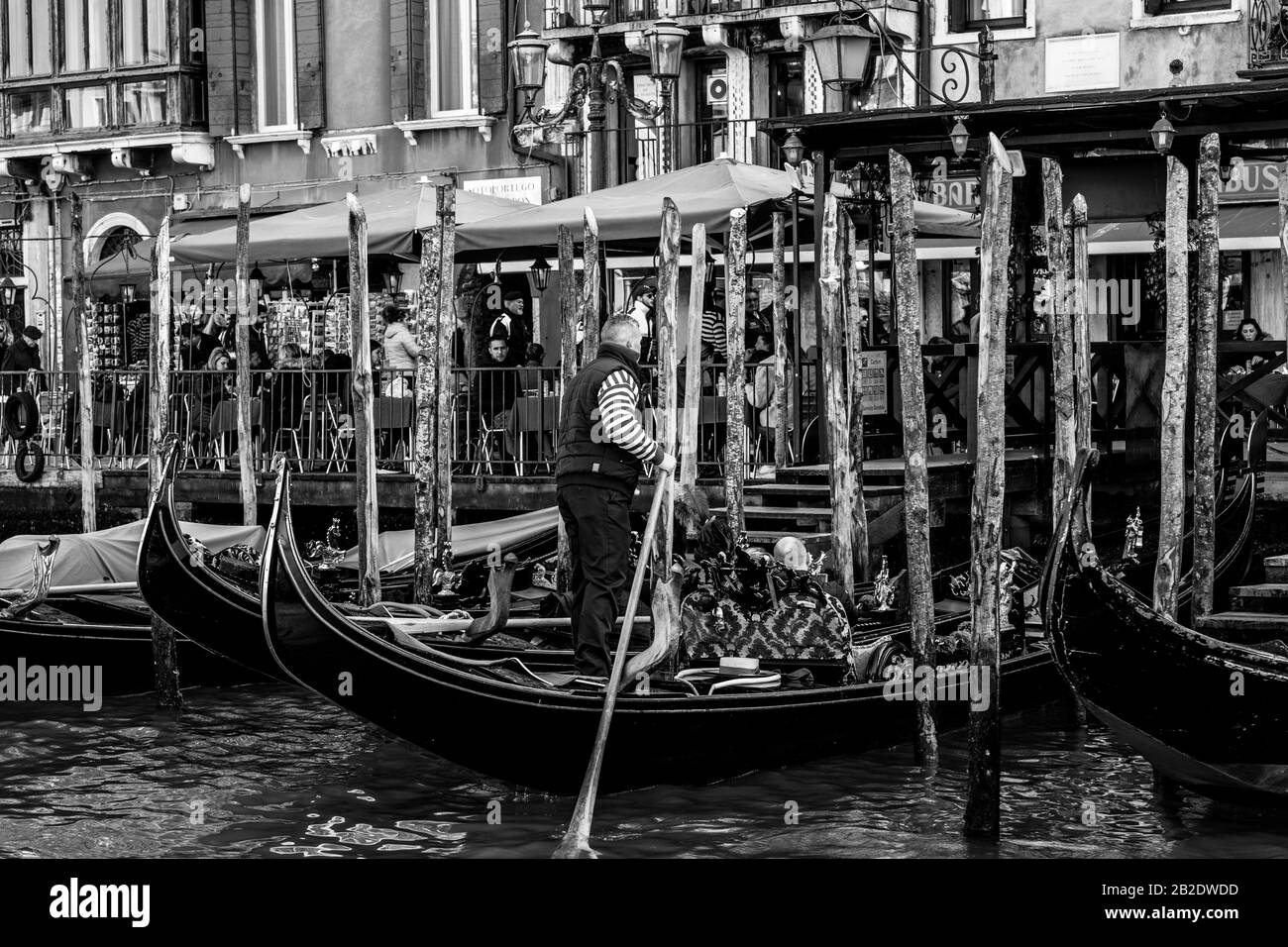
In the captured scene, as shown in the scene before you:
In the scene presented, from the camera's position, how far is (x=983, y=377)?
21.9 feet

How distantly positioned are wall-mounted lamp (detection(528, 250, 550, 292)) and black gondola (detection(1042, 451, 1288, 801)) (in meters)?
7.34

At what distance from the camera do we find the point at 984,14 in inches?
563

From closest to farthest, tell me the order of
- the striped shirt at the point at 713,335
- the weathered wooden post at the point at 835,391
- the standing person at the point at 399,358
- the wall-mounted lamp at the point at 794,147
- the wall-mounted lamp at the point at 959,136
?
the weathered wooden post at the point at 835,391 < the wall-mounted lamp at the point at 959,136 < the wall-mounted lamp at the point at 794,147 < the standing person at the point at 399,358 < the striped shirt at the point at 713,335

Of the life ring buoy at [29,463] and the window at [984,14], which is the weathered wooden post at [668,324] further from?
the life ring buoy at [29,463]

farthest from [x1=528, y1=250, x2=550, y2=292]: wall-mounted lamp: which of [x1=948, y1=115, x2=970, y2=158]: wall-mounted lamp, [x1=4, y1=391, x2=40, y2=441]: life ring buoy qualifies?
[x1=948, y1=115, x2=970, y2=158]: wall-mounted lamp

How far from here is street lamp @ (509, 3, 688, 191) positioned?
1420 centimetres

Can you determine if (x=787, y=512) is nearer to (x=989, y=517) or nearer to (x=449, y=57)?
(x=989, y=517)

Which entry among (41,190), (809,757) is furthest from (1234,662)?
(41,190)

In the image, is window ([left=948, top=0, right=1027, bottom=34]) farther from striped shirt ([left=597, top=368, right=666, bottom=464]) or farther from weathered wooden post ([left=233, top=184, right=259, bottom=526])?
striped shirt ([left=597, top=368, right=666, bottom=464])

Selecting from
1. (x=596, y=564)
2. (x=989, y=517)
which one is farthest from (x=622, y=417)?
(x=989, y=517)

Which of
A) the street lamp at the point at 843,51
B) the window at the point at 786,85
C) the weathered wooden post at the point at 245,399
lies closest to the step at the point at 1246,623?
the street lamp at the point at 843,51

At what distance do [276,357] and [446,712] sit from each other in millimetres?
8818

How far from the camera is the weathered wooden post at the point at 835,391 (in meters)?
9.08
